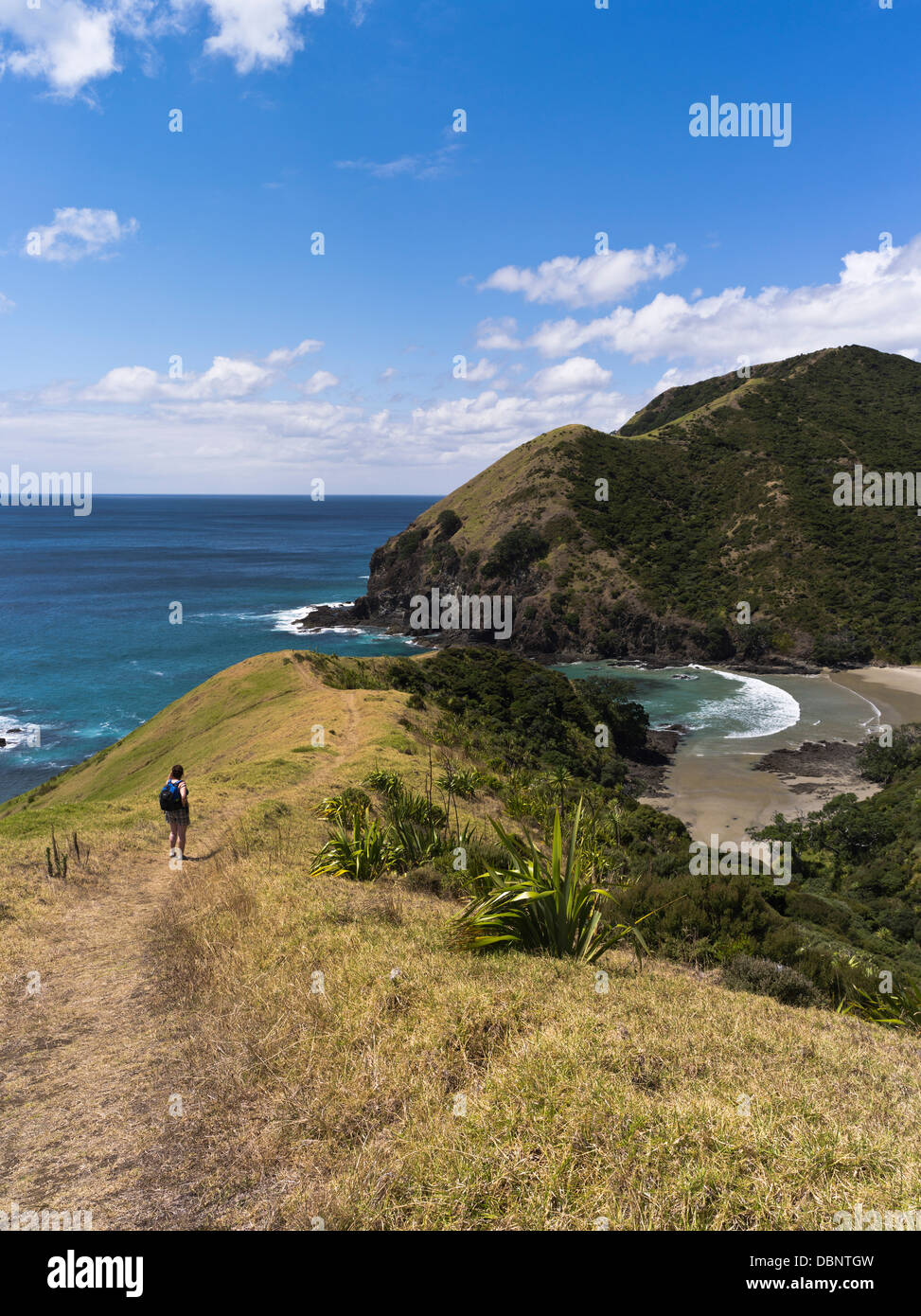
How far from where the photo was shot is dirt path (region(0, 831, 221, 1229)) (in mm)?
4242

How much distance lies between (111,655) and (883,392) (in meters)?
143

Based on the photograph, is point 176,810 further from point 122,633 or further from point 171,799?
point 122,633

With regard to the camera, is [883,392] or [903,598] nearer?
[903,598]

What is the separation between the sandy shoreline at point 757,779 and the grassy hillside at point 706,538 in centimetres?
1647

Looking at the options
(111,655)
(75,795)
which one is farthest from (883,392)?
(75,795)

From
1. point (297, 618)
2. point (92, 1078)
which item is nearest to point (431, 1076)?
point (92, 1078)

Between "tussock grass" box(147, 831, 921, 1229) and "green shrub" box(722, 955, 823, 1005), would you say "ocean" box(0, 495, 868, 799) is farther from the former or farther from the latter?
"green shrub" box(722, 955, 823, 1005)

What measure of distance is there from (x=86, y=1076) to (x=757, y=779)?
48.8 m

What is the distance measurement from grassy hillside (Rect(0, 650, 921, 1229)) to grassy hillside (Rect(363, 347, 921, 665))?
79.4 m

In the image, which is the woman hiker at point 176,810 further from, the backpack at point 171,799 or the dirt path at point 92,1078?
the dirt path at point 92,1078

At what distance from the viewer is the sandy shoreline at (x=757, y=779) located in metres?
40.9

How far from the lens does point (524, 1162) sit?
4090mm
